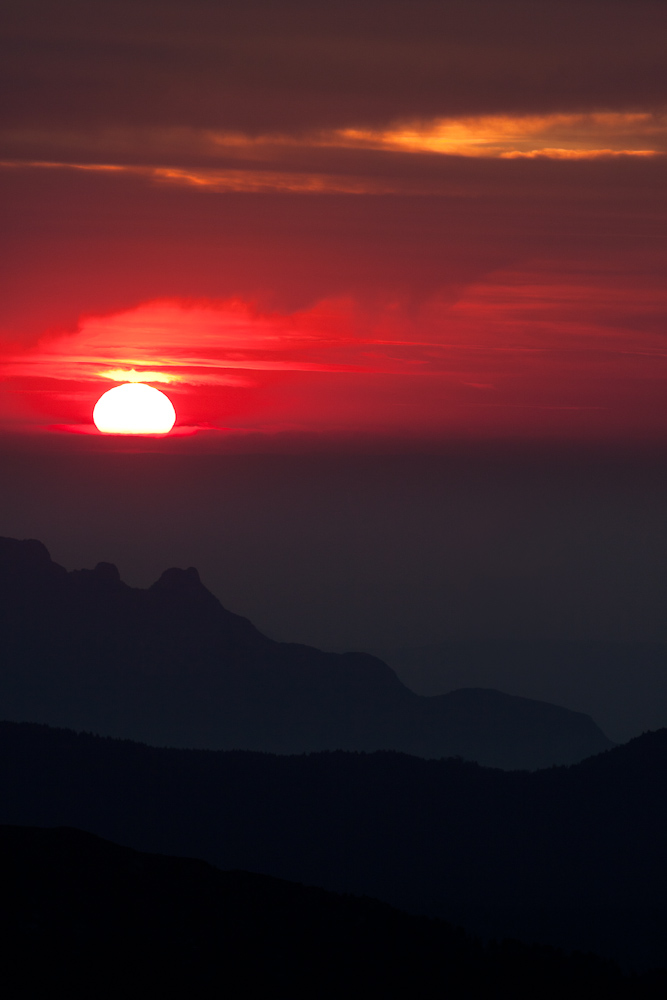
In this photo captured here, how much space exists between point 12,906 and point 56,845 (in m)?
11.8

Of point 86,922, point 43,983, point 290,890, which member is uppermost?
point 290,890

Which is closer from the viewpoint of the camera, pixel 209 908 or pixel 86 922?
pixel 86 922

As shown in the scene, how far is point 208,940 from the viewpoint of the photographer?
87688mm

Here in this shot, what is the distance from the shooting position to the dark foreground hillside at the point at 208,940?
78288mm

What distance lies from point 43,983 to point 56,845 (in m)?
21.0

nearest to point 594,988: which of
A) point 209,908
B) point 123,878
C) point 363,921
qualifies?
point 363,921

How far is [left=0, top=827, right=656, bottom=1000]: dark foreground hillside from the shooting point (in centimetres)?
7829

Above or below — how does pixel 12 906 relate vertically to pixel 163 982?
above

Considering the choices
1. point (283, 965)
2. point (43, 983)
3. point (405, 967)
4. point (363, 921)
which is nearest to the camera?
point (43, 983)

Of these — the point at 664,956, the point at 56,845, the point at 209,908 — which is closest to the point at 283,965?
the point at 209,908

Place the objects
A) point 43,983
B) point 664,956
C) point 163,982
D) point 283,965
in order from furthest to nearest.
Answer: point 664,956
point 283,965
point 163,982
point 43,983

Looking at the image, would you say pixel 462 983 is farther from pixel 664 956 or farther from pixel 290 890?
pixel 664 956

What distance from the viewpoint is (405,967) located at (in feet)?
315

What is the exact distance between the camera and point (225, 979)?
82.5 meters
